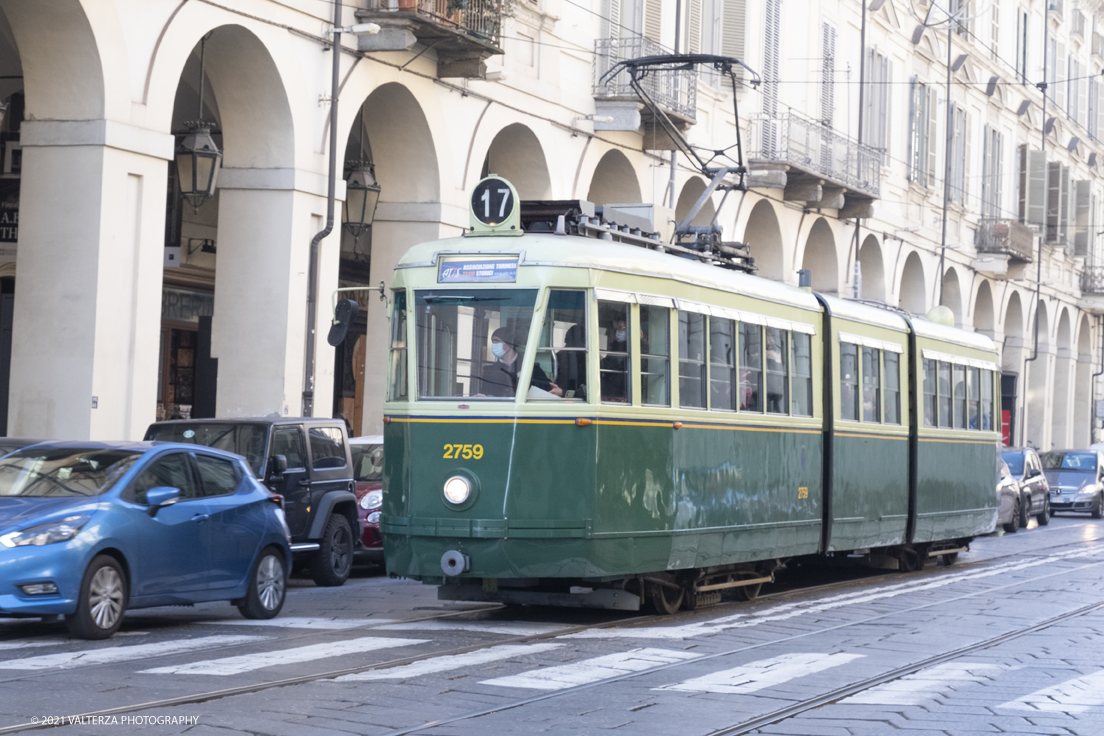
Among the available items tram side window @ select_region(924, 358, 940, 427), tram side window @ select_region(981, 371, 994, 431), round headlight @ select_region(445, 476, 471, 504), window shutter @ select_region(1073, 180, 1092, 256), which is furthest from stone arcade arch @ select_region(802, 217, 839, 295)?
round headlight @ select_region(445, 476, 471, 504)

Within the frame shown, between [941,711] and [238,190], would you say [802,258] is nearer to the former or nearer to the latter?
[238,190]

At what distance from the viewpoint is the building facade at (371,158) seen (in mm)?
16531

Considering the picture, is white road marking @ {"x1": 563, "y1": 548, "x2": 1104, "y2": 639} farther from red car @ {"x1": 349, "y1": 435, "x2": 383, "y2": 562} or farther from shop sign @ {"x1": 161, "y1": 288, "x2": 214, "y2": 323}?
shop sign @ {"x1": 161, "y1": 288, "x2": 214, "y2": 323}

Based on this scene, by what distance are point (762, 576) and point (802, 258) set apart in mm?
19829

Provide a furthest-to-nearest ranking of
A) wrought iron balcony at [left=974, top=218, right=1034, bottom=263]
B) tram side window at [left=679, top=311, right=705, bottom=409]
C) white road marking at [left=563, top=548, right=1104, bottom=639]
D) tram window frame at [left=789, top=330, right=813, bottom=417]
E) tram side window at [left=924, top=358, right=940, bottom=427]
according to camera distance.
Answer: wrought iron balcony at [left=974, top=218, right=1034, bottom=263], tram side window at [left=924, top=358, right=940, bottom=427], tram window frame at [left=789, top=330, right=813, bottom=417], tram side window at [left=679, top=311, right=705, bottom=409], white road marking at [left=563, top=548, right=1104, bottom=639]

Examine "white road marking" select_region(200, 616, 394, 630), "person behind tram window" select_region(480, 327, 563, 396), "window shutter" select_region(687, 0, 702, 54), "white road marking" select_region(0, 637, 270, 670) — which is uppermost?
"window shutter" select_region(687, 0, 702, 54)

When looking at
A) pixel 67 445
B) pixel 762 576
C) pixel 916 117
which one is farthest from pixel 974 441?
pixel 916 117

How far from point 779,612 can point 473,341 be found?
3.68 m

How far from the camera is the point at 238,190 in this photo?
1973 cm

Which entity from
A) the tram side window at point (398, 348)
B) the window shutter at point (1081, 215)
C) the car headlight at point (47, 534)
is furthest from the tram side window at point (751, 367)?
the window shutter at point (1081, 215)

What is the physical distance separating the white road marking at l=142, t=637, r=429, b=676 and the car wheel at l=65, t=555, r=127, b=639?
4.02ft

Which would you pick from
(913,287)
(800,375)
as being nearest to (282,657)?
(800,375)

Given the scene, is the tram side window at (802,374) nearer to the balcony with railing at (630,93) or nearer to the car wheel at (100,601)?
the car wheel at (100,601)

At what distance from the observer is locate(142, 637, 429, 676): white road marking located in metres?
9.25
